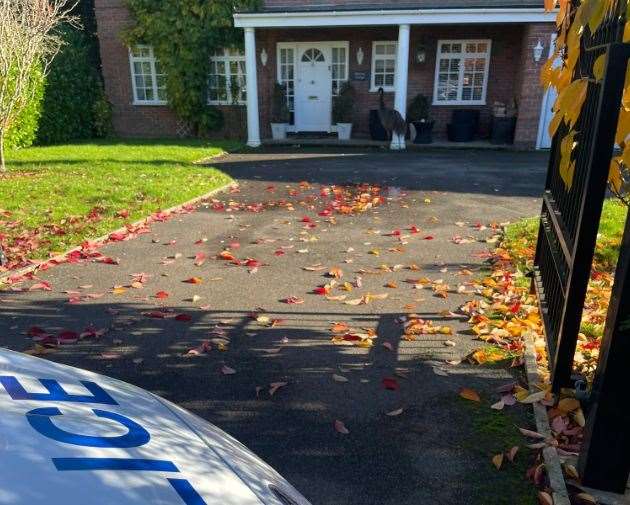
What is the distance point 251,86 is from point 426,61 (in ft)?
19.6

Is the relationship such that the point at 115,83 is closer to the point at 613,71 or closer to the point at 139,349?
the point at 139,349

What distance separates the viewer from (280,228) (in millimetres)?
7844

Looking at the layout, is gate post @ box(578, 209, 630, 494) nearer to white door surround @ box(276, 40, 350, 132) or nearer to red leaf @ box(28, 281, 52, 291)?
red leaf @ box(28, 281, 52, 291)

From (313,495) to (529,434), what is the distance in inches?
51.3

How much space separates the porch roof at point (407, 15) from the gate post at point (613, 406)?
14.6 metres

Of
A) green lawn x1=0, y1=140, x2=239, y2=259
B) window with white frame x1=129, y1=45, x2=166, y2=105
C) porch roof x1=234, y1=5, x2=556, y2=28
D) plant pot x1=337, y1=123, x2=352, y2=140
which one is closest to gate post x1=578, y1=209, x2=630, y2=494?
green lawn x1=0, y1=140, x2=239, y2=259

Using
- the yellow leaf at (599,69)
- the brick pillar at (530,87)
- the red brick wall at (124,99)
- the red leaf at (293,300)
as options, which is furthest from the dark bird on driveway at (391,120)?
the yellow leaf at (599,69)

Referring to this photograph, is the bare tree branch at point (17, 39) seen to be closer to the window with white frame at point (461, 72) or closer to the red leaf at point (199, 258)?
the red leaf at point (199, 258)

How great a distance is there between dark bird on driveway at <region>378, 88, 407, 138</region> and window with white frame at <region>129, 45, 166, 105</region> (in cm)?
764

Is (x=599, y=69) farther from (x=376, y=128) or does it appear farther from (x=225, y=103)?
(x=225, y=103)

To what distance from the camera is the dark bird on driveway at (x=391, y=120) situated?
16.0 m

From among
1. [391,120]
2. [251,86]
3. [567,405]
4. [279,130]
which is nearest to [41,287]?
[567,405]

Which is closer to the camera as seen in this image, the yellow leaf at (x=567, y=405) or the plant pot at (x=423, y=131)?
the yellow leaf at (x=567, y=405)

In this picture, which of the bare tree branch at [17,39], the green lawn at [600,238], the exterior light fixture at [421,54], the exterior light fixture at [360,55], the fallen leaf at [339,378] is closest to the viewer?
the fallen leaf at [339,378]
